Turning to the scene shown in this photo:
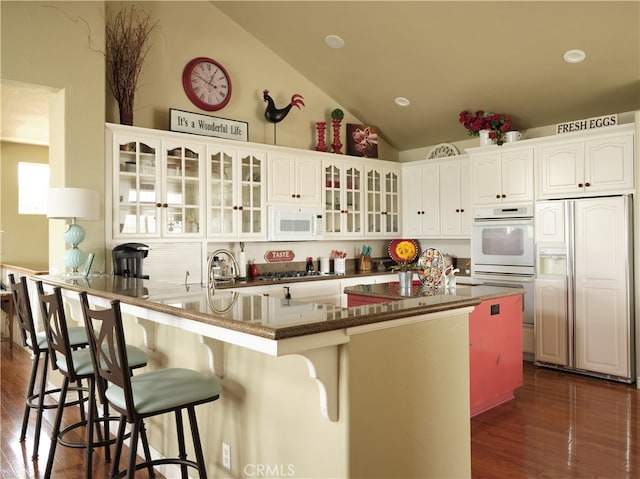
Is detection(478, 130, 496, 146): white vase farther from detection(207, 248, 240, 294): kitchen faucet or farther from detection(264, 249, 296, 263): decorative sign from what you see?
detection(207, 248, 240, 294): kitchen faucet

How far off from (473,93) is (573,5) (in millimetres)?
1429

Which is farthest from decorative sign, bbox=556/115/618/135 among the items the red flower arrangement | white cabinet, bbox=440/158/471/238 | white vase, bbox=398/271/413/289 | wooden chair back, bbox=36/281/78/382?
wooden chair back, bbox=36/281/78/382

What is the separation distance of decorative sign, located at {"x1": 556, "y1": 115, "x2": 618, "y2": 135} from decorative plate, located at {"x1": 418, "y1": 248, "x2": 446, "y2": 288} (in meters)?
2.12

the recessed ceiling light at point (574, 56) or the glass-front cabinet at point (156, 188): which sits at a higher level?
the recessed ceiling light at point (574, 56)

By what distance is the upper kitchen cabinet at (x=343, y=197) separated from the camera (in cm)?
563

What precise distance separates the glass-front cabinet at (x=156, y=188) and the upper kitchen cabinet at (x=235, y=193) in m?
0.14

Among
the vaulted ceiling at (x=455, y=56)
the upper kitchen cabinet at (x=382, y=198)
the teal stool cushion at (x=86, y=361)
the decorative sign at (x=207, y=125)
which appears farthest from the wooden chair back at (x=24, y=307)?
the upper kitchen cabinet at (x=382, y=198)

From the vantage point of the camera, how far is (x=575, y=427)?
328cm

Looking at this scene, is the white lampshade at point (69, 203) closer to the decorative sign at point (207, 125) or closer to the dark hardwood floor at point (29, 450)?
the decorative sign at point (207, 125)

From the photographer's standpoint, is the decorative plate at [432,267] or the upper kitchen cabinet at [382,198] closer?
the decorative plate at [432,267]

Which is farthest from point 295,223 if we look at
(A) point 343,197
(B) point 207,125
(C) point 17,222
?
(C) point 17,222

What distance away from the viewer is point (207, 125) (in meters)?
4.79

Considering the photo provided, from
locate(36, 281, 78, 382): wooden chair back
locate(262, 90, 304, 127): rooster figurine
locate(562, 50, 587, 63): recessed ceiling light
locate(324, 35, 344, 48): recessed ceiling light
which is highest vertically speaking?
locate(324, 35, 344, 48): recessed ceiling light

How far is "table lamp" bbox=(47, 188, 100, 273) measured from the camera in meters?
3.46
